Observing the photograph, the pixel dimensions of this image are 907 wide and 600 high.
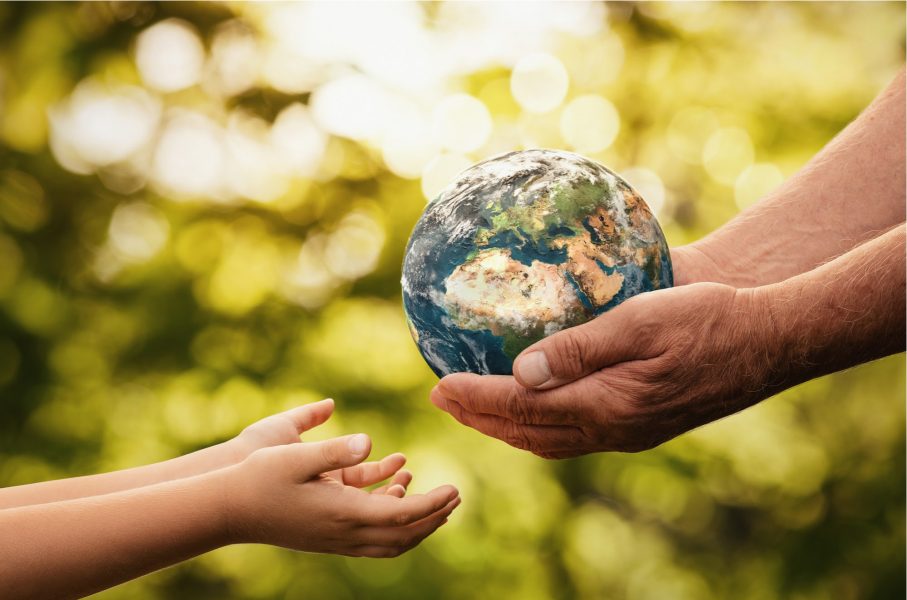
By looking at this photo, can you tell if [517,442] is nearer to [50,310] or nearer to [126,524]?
[126,524]

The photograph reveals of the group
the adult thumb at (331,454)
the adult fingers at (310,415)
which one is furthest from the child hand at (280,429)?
the adult thumb at (331,454)

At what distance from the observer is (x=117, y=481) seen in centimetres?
270

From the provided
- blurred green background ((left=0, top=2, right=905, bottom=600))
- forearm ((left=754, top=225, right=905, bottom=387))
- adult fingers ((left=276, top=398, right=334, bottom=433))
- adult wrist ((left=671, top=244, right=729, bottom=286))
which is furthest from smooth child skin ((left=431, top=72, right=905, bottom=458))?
blurred green background ((left=0, top=2, right=905, bottom=600))

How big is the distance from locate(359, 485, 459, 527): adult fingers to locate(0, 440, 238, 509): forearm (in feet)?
1.92

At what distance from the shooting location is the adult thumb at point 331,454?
88.8 inches

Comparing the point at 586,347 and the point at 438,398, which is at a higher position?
the point at 586,347

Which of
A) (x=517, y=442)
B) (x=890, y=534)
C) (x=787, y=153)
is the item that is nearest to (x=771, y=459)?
(x=890, y=534)

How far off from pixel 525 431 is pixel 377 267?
3469 millimetres

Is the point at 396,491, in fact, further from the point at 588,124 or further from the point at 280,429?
the point at 588,124

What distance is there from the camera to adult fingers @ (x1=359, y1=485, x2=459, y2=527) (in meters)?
2.32

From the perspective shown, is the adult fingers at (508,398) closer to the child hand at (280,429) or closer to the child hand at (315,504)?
the child hand at (315,504)

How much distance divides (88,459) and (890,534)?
19.3 ft

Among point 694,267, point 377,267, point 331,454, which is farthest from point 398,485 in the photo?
point 377,267

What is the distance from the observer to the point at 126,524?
2211 millimetres
